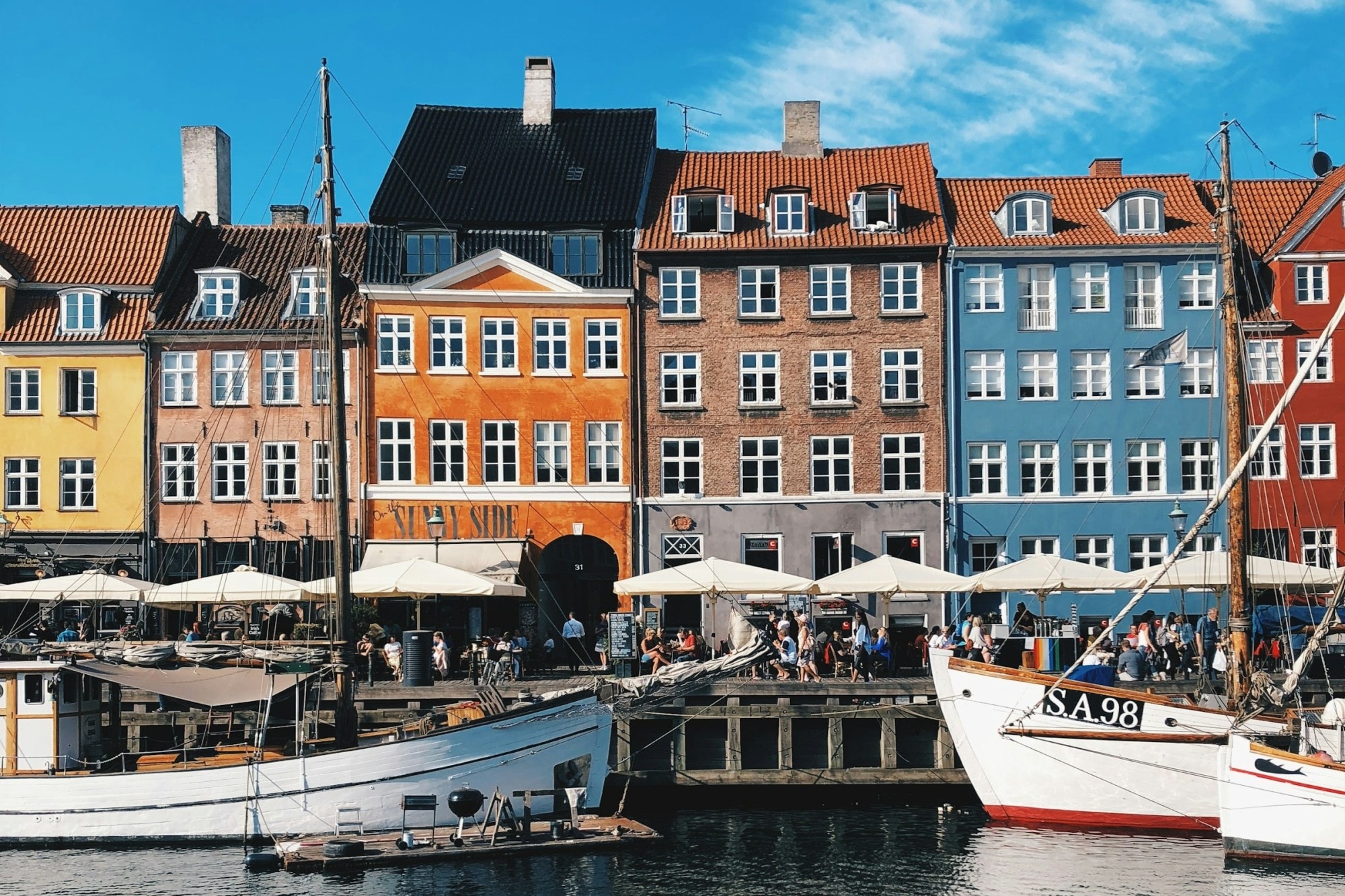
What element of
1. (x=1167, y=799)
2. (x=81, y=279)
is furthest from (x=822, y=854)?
(x=81, y=279)

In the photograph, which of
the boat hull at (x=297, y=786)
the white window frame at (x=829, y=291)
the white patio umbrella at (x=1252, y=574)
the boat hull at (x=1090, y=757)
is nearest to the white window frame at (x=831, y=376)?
the white window frame at (x=829, y=291)

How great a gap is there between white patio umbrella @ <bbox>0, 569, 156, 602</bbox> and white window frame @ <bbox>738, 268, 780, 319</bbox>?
1854cm

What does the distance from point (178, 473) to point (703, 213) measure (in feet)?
55.2

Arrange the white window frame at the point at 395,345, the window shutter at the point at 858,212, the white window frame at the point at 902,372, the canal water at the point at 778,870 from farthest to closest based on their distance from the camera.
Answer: the window shutter at the point at 858,212, the white window frame at the point at 902,372, the white window frame at the point at 395,345, the canal water at the point at 778,870

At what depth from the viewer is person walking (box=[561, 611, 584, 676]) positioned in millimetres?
39625

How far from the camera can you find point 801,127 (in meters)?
51.8

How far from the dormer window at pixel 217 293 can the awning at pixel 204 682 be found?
63.8 feet

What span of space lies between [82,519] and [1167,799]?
31162mm

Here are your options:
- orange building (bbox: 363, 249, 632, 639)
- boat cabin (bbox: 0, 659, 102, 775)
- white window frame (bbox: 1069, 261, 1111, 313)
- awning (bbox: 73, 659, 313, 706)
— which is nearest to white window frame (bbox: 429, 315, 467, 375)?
orange building (bbox: 363, 249, 632, 639)

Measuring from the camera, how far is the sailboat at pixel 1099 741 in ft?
97.9

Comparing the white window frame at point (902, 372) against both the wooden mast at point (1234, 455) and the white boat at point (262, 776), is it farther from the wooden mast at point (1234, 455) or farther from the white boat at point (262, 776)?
the white boat at point (262, 776)

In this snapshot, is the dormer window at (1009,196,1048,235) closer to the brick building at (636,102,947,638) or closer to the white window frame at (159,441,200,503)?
the brick building at (636,102,947,638)

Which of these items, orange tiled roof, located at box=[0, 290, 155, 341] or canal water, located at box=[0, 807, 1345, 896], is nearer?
canal water, located at box=[0, 807, 1345, 896]

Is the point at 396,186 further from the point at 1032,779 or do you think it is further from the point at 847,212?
the point at 1032,779
